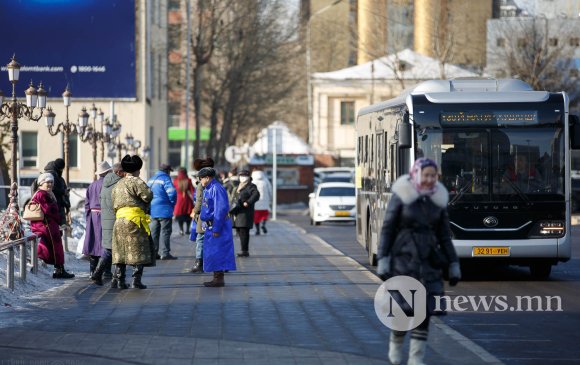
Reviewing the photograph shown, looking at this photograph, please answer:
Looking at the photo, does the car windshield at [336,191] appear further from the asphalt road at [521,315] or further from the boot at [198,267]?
the boot at [198,267]

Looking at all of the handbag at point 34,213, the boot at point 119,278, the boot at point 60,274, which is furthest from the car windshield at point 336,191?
the boot at point 119,278

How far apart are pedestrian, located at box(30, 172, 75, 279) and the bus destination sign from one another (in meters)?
5.44

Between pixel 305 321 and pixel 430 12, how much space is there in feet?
184

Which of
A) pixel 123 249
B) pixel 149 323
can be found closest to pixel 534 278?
pixel 123 249

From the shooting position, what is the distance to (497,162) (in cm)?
1944

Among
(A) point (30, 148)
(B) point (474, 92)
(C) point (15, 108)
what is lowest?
(A) point (30, 148)

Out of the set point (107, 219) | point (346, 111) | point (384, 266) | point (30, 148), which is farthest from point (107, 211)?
point (346, 111)

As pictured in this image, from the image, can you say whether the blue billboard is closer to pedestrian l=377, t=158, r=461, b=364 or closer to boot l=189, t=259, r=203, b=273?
boot l=189, t=259, r=203, b=273

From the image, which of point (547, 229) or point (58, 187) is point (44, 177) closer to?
point (58, 187)

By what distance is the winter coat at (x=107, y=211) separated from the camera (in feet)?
59.6

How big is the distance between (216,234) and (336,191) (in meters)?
27.8

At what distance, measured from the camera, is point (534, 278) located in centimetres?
2031

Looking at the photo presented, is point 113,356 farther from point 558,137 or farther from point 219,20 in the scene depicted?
point 219,20

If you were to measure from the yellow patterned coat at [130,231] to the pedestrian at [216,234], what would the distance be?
919 millimetres
